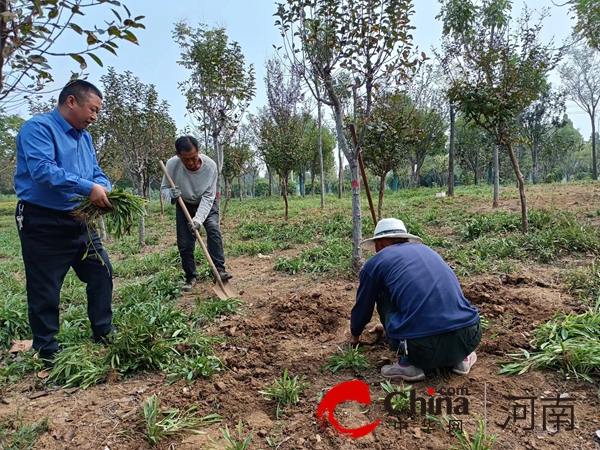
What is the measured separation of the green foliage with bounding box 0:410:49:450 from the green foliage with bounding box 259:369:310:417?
1.33 m

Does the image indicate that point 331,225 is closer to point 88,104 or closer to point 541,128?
point 88,104

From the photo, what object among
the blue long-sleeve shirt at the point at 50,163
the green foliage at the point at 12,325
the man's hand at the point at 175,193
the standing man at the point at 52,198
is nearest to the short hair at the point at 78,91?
the standing man at the point at 52,198

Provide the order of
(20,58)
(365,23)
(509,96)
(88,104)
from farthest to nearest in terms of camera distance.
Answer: (509,96) → (365,23) → (88,104) → (20,58)

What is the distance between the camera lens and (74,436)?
2.13 metres

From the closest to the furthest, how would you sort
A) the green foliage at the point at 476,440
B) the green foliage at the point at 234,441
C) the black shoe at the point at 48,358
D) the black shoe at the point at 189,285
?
the green foliage at the point at 476,440 → the green foliage at the point at 234,441 → the black shoe at the point at 48,358 → the black shoe at the point at 189,285

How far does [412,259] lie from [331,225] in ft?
21.1

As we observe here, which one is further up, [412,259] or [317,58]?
[317,58]

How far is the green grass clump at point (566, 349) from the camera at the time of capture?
7.88 ft

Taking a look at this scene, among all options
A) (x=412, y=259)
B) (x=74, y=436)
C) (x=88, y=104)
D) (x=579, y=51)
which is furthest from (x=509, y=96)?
(x=579, y=51)

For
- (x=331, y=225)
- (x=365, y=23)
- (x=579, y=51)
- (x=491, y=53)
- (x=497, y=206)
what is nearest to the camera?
(x=365, y=23)

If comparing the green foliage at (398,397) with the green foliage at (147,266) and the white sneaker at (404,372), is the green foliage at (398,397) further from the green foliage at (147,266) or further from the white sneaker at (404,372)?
the green foliage at (147,266)

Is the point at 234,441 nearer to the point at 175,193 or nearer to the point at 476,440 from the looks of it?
the point at 476,440

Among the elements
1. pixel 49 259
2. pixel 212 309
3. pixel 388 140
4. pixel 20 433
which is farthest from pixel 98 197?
pixel 388 140

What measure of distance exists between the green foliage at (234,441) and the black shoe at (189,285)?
2.94m
